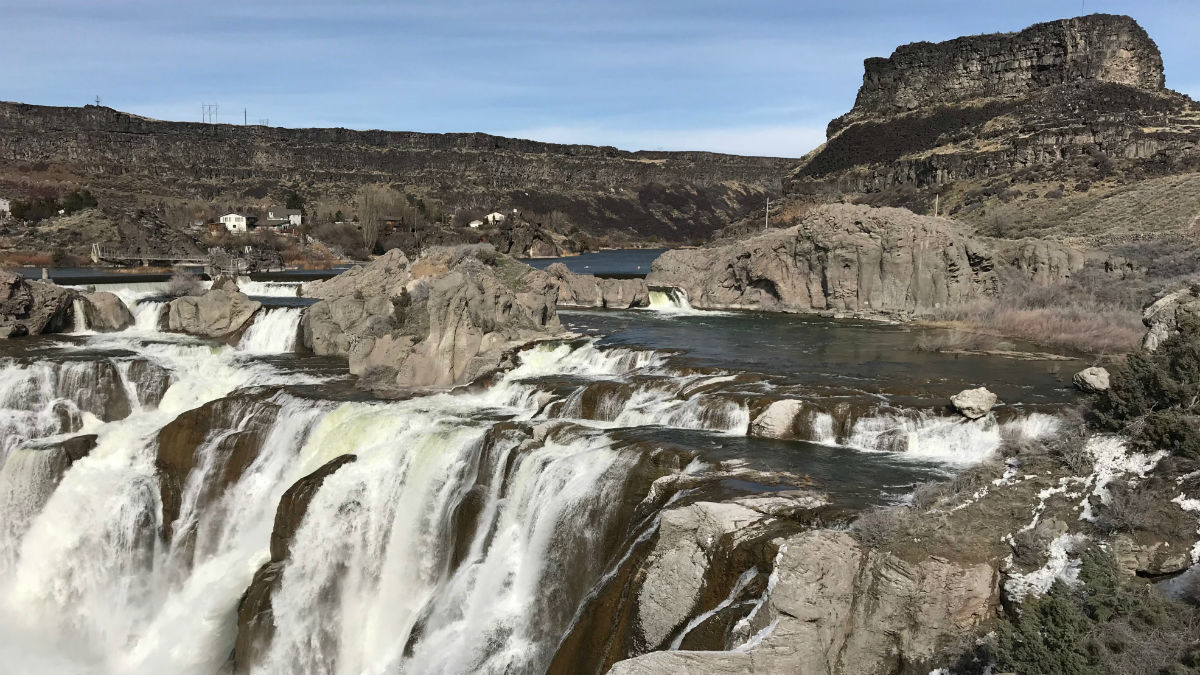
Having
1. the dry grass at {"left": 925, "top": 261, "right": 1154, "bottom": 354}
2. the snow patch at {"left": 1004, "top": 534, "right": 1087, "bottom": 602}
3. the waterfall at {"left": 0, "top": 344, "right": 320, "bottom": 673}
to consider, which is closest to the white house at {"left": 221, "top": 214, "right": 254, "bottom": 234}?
the waterfall at {"left": 0, "top": 344, "right": 320, "bottom": 673}

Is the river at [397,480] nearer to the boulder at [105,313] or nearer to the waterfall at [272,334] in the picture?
the waterfall at [272,334]

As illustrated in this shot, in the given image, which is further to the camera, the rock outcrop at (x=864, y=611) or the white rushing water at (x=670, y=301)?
the white rushing water at (x=670, y=301)

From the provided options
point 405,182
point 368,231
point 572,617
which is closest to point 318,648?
point 572,617

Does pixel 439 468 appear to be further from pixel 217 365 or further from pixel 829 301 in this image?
pixel 829 301

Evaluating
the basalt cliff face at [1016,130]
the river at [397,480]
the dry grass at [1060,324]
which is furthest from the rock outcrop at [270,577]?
the basalt cliff face at [1016,130]

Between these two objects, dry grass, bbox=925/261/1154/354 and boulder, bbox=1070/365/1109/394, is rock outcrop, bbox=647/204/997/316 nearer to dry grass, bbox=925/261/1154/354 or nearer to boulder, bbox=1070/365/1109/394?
dry grass, bbox=925/261/1154/354

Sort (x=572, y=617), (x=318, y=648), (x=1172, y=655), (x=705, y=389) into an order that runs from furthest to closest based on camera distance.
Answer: (x=705, y=389) < (x=318, y=648) < (x=572, y=617) < (x=1172, y=655)
